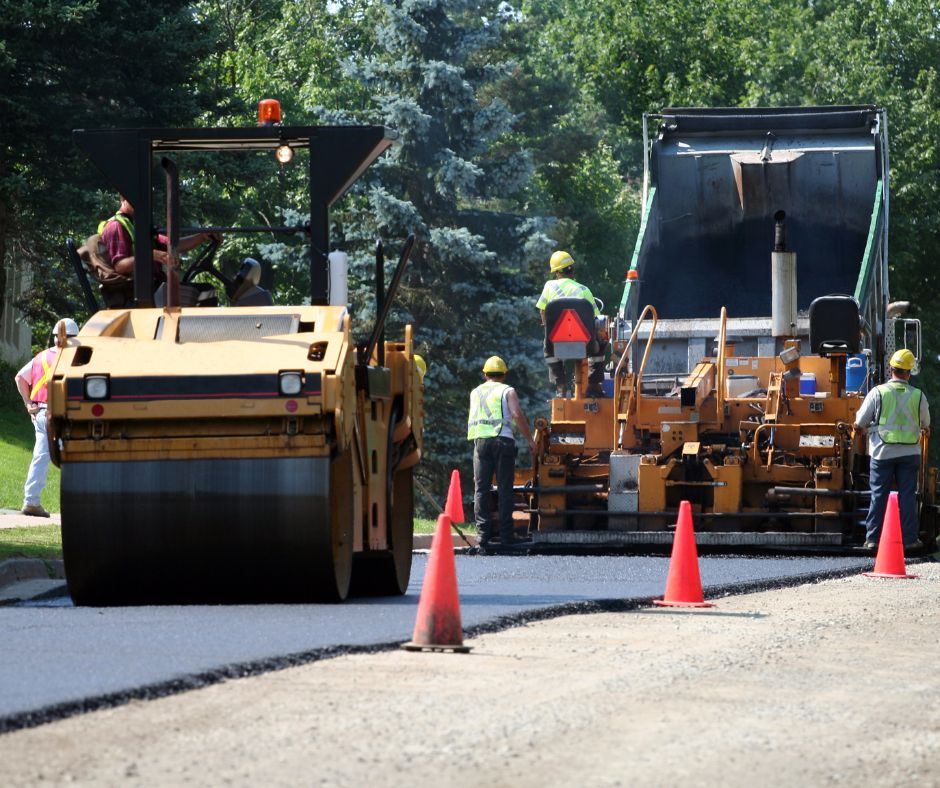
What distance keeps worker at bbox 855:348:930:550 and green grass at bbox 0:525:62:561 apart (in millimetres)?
6106

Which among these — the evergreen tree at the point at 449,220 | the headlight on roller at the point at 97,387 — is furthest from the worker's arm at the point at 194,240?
the evergreen tree at the point at 449,220

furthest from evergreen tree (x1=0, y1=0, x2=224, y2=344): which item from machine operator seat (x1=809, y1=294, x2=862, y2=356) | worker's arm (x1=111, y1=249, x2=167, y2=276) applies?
worker's arm (x1=111, y1=249, x2=167, y2=276)

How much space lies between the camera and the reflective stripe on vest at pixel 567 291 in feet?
54.4

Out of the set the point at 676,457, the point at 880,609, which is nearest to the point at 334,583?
the point at 880,609

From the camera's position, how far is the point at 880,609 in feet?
35.4

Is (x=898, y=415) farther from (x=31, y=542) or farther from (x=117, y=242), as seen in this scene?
(x=117, y=242)

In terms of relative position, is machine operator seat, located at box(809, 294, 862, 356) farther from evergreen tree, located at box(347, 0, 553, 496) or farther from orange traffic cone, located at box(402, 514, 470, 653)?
evergreen tree, located at box(347, 0, 553, 496)

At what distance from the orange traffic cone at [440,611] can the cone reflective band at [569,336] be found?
8597mm

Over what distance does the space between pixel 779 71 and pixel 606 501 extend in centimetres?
2666

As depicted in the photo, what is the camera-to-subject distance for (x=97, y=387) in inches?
355

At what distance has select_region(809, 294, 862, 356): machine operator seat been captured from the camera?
607 inches

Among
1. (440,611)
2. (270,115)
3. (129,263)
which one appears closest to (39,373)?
(129,263)

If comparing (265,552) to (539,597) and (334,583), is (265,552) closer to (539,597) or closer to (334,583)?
(334,583)

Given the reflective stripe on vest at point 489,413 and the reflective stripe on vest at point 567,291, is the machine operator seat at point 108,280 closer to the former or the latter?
the reflective stripe on vest at point 489,413
